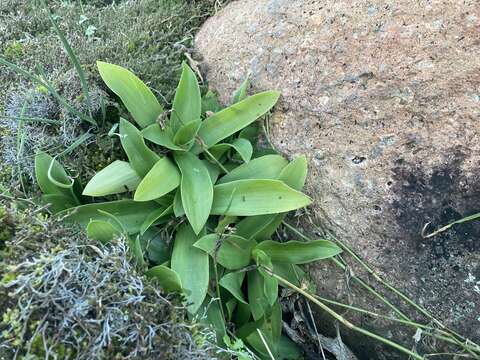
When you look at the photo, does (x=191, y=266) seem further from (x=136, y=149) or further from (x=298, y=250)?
(x=136, y=149)

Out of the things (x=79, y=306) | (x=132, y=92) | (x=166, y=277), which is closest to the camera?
(x=79, y=306)

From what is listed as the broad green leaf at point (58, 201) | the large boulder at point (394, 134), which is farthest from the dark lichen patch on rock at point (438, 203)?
the broad green leaf at point (58, 201)

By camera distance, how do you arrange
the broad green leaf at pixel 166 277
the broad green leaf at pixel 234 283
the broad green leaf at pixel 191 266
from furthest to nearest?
the broad green leaf at pixel 234 283 < the broad green leaf at pixel 191 266 < the broad green leaf at pixel 166 277

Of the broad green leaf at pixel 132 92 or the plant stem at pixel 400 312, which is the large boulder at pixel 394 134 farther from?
the broad green leaf at pixel 132 92

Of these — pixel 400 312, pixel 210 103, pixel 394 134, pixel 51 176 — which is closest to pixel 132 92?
pixel 210 103

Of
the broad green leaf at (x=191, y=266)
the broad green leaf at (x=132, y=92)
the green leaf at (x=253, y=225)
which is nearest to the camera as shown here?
the broad green leaf at (x=191, y=266)

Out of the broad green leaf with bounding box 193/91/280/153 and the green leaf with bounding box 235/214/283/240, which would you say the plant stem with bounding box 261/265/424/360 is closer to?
the green leaf with bounding box 235/214/283/240
